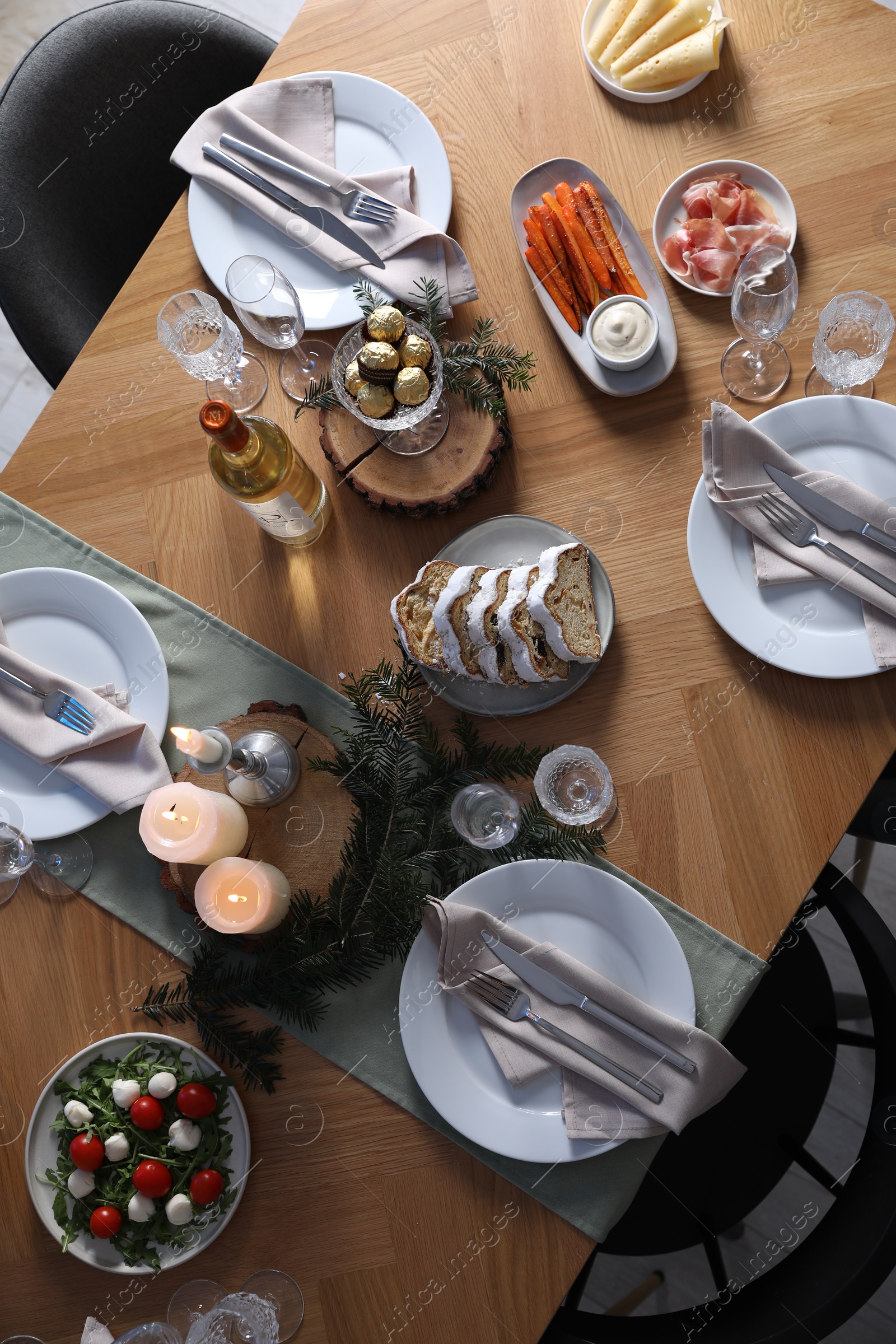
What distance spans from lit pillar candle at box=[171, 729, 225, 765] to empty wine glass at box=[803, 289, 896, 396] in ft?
3.93

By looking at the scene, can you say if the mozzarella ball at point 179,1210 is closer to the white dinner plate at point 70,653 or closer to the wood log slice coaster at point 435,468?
the white dinner plate at point 70,653

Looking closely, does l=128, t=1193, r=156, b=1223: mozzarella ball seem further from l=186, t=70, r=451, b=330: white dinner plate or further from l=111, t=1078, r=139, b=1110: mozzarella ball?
l=186, t=70, r=451, b=330: white dinner plate

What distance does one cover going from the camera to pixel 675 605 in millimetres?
1521

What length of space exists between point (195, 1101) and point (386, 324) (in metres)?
1.32

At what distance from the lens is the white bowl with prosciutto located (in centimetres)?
152

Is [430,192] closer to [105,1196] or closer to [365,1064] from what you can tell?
[365,1064]

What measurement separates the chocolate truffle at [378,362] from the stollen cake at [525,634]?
379 millimetres

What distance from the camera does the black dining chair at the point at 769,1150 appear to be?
5.26ft

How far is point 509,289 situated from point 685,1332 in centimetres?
195

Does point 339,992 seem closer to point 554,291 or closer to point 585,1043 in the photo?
point 585,1043

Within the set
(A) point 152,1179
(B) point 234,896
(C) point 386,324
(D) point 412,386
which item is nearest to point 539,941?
(B) point 234,896

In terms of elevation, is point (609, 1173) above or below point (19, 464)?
below

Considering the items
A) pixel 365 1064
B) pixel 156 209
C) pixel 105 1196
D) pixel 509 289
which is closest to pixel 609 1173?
pixel 365 1064

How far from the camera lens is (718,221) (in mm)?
1530
